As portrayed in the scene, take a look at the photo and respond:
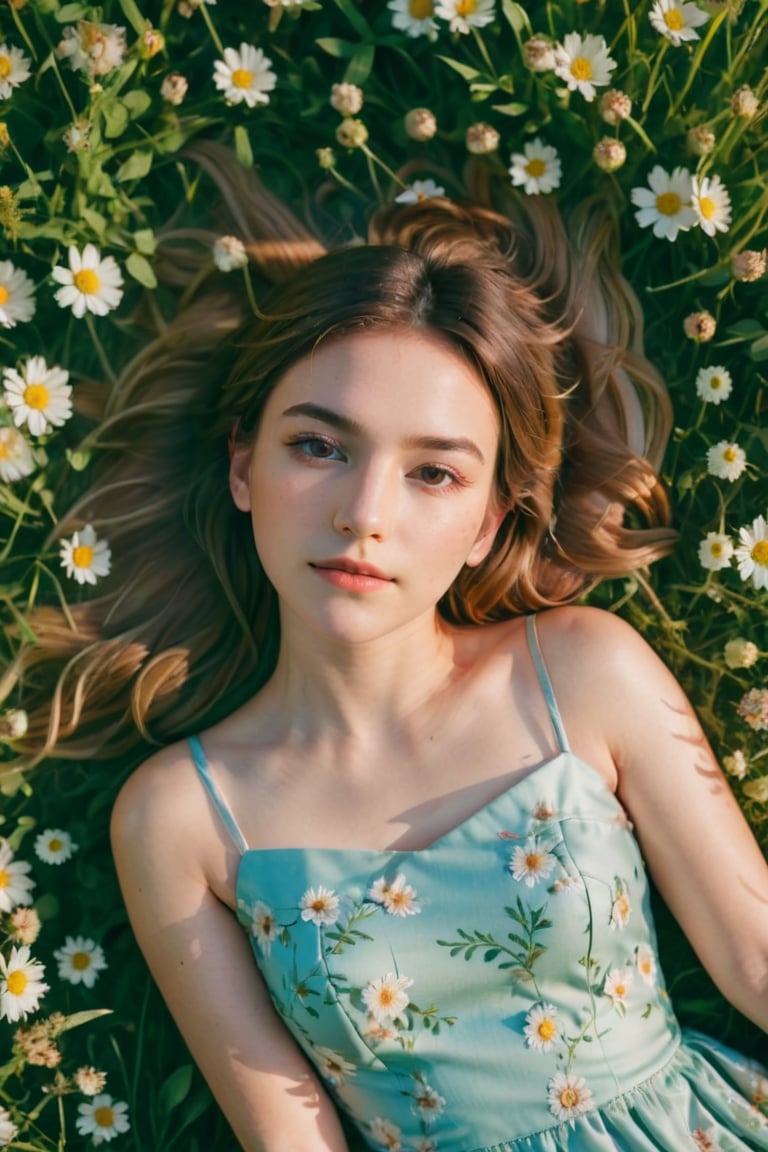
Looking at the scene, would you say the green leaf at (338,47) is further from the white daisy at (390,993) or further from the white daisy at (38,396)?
the white daisy at (390,993)

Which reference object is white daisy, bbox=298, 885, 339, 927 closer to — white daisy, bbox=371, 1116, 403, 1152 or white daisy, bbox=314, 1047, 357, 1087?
white daisy, bbox=314, 1047, 357, 1087

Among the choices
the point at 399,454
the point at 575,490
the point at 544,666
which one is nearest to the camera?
the point at 399,454

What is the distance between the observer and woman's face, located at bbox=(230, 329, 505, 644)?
2723 millimetres

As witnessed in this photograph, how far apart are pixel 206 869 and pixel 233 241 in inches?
53.6

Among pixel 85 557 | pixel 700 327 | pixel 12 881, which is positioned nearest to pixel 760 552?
pixel 700 327

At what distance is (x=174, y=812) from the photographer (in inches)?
119

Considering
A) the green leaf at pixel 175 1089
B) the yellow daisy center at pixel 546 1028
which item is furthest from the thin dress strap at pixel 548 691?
the green leaf at pixel 175 1089

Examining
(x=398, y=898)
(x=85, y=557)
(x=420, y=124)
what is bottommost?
(x=398, y=898)

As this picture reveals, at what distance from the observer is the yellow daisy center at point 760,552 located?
10.2 ft

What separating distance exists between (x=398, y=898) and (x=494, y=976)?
25 cm

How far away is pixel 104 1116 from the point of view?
326cm

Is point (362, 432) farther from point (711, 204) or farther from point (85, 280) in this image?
point (711, 204)

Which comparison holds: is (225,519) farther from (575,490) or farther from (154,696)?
(575,490)

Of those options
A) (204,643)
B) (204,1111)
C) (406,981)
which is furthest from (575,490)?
(204,1111)
